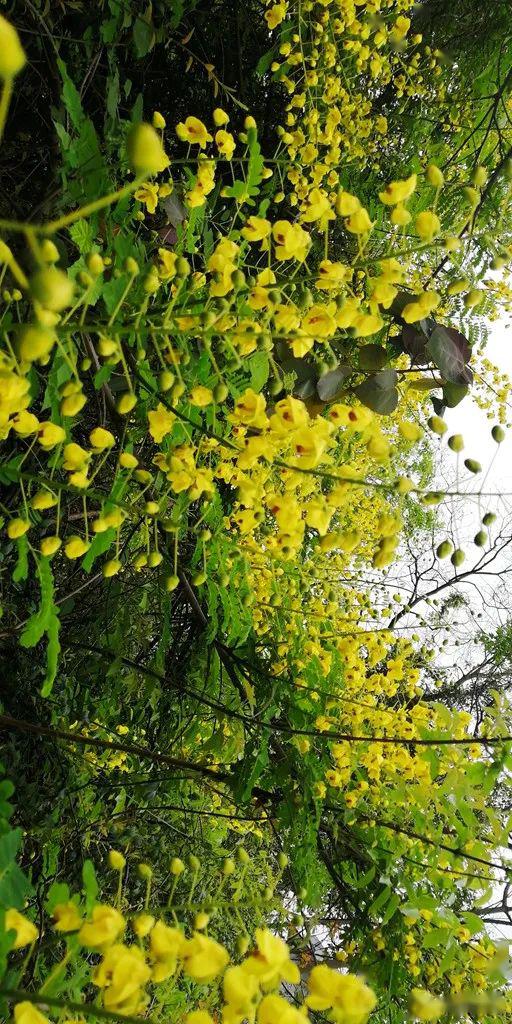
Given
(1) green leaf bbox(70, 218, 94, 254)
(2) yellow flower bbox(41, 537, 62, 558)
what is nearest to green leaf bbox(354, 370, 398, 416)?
(1) green leaf bbox(70, 218, 94, 254)

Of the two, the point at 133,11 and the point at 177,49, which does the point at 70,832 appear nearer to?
the point at 133,11

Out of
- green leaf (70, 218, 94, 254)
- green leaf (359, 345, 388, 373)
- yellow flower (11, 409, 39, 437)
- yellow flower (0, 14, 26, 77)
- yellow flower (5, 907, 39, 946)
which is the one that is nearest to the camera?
yellow flower (0, 14, 26, 77)

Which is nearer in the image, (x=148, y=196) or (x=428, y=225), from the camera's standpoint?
(x=428, y=225)

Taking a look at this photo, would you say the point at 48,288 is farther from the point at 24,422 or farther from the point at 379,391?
the point at 379,391

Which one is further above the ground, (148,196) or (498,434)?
(148,196)

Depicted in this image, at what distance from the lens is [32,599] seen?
5.34 feet

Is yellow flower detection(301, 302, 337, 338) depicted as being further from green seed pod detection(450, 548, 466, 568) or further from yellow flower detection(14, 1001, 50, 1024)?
yellow flower detection(14, 1001, 50, 1024)

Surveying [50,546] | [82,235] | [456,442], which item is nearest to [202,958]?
[50,546]

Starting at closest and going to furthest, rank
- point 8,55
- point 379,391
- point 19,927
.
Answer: point 8,55
point 19,927
point 379,391

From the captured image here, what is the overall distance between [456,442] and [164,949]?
1.70ft

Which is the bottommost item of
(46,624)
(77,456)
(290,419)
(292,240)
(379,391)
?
(46,624)

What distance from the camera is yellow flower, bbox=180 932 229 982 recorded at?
426 millimetres

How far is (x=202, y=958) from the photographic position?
1.41ft

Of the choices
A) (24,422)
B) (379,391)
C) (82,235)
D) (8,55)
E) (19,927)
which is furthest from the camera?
(379,391)
